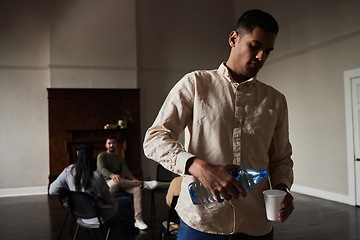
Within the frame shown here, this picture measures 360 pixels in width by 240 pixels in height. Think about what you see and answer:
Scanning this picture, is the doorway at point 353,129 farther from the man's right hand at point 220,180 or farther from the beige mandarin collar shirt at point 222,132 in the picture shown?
the man's right hand at point 220,180

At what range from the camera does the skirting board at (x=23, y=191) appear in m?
8.67

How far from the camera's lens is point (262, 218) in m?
1.23

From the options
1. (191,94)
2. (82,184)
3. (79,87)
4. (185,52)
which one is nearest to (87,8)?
(79,87)

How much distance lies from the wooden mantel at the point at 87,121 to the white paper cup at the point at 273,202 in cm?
803

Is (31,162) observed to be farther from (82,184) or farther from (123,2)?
(82,184)

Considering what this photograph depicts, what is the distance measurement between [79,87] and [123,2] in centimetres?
253

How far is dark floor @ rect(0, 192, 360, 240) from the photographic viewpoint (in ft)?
15.7

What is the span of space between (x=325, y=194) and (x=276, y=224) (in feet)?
7.15

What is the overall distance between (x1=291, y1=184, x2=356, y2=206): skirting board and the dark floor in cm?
15

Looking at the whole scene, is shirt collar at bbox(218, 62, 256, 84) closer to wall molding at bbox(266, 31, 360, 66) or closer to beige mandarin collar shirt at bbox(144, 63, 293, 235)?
beige mandarin collar shirt at bbox(144, 63, 293, 235)

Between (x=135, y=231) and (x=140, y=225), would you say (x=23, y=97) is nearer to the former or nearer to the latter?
(x=140, y=225)

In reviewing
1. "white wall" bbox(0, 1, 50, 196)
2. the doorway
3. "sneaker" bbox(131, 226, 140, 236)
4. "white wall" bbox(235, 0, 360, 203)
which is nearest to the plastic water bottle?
"sneaker" bbox(131, 226, 140, 236)

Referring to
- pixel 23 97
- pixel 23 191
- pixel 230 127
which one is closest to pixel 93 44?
pixel 23 97

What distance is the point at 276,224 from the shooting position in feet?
17.5
